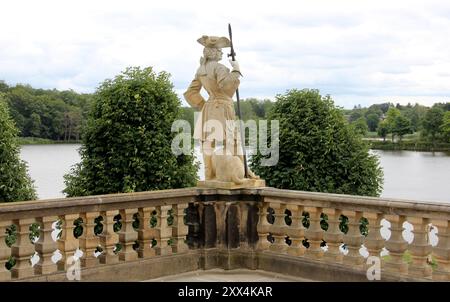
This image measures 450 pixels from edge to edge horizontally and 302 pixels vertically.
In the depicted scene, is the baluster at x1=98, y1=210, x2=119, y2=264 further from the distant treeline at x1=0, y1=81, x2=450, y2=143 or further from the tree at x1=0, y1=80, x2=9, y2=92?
the tree at x1=0, y1=80, x2=9, y2=92

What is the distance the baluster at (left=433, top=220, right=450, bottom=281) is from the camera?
6.42m

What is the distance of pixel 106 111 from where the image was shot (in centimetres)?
1858

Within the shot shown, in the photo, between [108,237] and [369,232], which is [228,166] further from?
[369,232]

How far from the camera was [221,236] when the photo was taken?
834cm

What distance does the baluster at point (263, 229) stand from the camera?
27.3 feet

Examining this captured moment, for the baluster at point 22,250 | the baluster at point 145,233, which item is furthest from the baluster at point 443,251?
the baluster at point 22,250

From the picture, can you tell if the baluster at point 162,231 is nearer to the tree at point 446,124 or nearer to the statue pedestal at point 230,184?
the statue pedestal at point 230,184

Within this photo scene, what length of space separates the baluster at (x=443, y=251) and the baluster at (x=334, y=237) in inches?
48.4

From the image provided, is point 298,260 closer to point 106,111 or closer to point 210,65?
point 210,65

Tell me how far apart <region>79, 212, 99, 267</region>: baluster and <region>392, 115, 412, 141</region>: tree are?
1599 inches

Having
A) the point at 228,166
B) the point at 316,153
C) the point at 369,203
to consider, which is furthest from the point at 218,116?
the point at 316,153

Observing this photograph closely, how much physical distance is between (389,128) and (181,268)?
129ft

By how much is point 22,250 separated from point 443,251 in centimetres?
411
